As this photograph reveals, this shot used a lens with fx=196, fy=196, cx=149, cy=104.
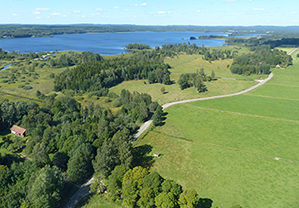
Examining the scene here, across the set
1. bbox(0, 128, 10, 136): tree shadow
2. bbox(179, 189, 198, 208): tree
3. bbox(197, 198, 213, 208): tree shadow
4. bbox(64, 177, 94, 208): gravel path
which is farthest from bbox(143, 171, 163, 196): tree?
bbox(0, 128, 10, 136): tree shadow

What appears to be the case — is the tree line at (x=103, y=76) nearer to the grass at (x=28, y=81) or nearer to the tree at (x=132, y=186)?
the grass at (x=28, y=81)

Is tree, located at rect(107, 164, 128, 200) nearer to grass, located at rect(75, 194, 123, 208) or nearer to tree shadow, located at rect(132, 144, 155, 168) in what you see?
grass, located at rect(75, 194, 123, 208)

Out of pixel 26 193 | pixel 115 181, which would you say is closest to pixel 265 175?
pixel 115 181

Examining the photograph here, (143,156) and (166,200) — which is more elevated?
(166,200)

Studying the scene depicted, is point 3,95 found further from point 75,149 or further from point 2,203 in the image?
point 2,203

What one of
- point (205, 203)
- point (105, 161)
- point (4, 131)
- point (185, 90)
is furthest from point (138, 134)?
point (185, 90)

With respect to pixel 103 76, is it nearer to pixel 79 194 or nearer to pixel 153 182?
pixel 79 194
